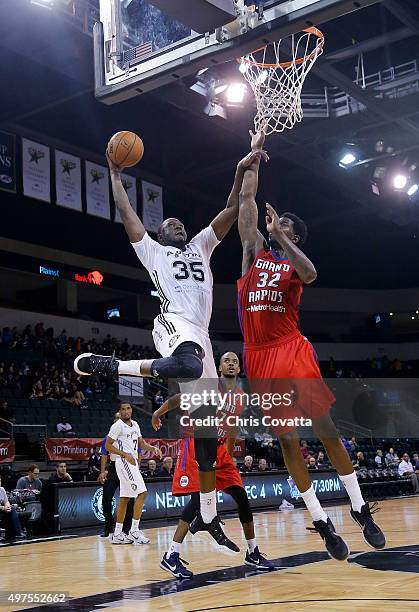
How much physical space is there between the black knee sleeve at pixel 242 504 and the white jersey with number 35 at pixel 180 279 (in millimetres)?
1890

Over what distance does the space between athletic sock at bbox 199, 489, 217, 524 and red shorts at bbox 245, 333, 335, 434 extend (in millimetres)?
1035

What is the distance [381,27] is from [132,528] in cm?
1237

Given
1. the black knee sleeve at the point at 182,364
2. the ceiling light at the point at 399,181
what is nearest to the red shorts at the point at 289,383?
the black knee sleeve at the point at 182,364

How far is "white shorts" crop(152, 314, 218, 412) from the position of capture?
5793mm

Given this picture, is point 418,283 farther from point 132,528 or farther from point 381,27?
point 132,528

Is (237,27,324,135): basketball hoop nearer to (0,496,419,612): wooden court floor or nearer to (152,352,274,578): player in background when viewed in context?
(152,352,274,578): player in background

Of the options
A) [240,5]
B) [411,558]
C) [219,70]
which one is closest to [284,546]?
[411,558]

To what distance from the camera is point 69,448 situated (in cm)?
1872

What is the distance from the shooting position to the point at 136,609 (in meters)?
5.19

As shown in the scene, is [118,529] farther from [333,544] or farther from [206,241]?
[333,544]

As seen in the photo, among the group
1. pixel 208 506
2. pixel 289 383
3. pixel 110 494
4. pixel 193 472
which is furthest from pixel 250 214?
pixel 110 494

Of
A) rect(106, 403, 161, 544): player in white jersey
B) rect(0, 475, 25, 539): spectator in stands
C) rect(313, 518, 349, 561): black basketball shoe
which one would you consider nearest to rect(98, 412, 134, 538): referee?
rect(106, 403, 161, 544): player in white jersey

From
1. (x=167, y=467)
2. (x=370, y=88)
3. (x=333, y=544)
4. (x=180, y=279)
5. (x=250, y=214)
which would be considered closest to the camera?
(x=333, y=544)

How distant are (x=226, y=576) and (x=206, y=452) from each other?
1.25m
